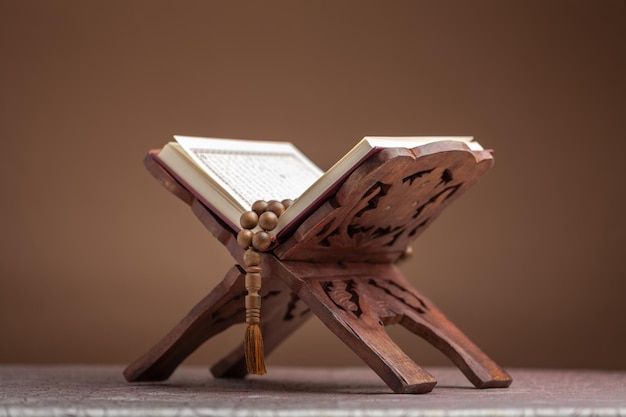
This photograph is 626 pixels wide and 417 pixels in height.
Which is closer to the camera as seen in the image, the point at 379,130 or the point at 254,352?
the point at 254,352

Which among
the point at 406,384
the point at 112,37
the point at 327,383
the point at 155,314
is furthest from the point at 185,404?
the point at 112,37

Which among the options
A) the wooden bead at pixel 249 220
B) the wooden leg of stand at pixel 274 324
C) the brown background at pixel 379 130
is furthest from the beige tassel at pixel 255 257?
the brown background at pixel 379 130

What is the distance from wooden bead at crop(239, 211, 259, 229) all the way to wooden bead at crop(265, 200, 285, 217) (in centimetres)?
3

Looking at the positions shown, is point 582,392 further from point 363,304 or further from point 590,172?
point 590,172

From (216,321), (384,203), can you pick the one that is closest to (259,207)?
(384,203)

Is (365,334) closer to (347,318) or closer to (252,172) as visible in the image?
(347,318)

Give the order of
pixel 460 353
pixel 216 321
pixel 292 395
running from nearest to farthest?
pixel 292 395 < pixel 460 353 < pixel 216 321

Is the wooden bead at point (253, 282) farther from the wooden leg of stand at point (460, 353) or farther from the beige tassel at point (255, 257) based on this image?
the wooden leg of stand at point (460, 353)

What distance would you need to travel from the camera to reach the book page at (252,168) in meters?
2.14

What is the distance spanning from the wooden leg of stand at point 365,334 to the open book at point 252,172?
150 mm

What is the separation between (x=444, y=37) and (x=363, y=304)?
1.65 m

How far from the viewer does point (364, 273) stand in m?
2.23

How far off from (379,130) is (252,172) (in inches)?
49.6

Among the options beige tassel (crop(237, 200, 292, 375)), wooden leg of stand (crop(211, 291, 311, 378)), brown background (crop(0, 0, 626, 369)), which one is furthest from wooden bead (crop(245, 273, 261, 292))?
brown background (crop(0, 0, 626, 369))
